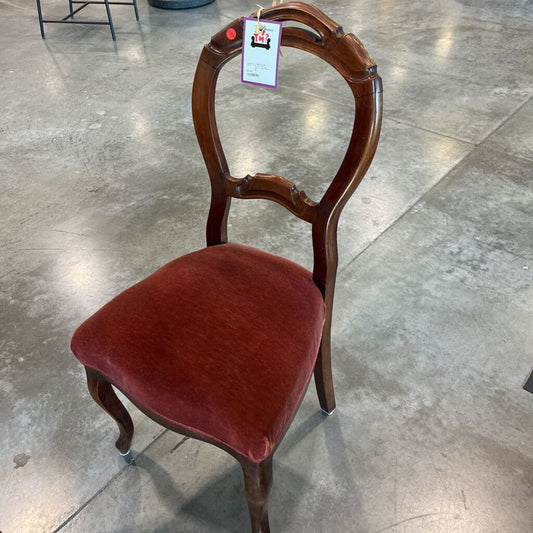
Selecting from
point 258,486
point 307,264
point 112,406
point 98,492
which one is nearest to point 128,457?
point 98,492

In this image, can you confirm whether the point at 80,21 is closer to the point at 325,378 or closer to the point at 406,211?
the point at 406,211

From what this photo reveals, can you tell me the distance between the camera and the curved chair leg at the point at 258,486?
0.83 metres

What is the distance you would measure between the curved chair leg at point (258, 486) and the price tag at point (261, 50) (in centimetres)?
68

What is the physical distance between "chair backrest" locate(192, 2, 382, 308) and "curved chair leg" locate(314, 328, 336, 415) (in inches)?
4.7

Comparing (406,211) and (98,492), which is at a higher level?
(406,211)

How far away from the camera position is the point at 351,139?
85 cm

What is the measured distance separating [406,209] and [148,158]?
1.29 metres

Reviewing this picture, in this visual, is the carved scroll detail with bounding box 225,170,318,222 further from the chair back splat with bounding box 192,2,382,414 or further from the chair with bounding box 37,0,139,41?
the chair with bounding box 37,0,139,41

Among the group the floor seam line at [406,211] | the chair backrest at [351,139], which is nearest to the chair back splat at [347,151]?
the chair backrest at [351,139]

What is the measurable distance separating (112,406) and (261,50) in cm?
80

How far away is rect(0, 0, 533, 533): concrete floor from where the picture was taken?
3.79ft

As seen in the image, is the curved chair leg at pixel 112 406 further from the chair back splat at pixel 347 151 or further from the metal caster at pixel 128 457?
the chair back splat at pixel 347 151

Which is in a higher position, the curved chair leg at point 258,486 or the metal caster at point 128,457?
the curved chair leg at point 258,486

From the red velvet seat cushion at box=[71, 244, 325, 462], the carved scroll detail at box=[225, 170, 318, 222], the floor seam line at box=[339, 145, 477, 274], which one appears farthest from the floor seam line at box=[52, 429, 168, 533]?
the floor seam line at box=[339, 145, 477, 274]
